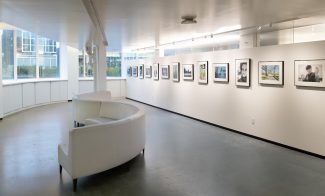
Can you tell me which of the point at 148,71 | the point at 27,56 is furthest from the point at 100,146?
the point at 27,56

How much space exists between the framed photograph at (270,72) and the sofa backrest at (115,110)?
3.32 metres

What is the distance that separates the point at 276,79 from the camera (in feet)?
23.5

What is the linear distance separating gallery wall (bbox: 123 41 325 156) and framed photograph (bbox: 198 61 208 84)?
15cm

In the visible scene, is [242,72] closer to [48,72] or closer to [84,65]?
[48,72]

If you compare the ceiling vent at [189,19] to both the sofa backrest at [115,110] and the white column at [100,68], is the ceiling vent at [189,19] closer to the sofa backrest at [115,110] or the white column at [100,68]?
the sofa backrest at [115,110]

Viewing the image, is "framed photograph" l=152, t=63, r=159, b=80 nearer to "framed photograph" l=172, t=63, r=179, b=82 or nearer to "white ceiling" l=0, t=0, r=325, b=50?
"framed photograph" l=172, t=63, r=179, b=82

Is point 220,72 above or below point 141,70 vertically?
below

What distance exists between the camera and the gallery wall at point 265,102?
20.7 ft

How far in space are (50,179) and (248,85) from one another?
5.41 meters

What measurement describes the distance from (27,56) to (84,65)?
446cm

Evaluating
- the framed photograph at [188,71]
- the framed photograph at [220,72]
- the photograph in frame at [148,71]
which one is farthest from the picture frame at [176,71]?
the photograph in frame at [148,71]

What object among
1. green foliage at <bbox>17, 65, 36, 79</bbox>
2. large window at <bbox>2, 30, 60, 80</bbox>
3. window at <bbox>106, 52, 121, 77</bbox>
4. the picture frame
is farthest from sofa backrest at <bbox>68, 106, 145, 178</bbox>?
window at <bbox>106, 52, 121, 77</bbox>

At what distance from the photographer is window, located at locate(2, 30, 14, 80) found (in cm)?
1252

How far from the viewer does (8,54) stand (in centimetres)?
1291
